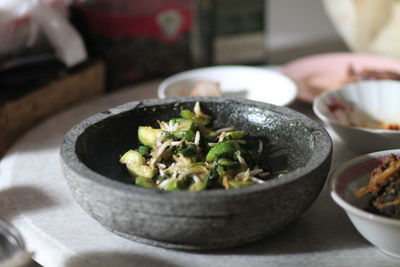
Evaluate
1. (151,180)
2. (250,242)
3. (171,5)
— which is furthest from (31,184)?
(171,5)

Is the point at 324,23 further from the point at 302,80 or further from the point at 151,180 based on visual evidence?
the point at 151,180

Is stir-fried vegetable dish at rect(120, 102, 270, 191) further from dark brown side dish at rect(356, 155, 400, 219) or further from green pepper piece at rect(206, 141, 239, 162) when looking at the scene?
dark brown side dish at rect(356, 155, 400, 219)

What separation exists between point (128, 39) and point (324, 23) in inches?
37.1

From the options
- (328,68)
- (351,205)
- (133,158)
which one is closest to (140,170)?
(133,158)

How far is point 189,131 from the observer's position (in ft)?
3.13

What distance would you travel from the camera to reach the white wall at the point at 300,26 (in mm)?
2051

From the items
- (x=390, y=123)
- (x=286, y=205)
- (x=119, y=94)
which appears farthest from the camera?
(x=119, y=94)

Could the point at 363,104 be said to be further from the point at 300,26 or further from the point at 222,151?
the point at 300,26

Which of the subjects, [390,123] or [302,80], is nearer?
[390,123]

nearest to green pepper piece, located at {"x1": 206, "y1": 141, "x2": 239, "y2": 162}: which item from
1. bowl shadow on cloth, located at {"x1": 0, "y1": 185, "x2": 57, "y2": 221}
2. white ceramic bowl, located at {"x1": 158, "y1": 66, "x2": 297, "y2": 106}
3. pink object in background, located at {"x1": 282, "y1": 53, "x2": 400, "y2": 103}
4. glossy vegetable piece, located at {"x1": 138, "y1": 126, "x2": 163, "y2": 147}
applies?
glossy vegetable piece, located at {"x1": 138, "y1": 126, "x2": 163, "y2": 147}

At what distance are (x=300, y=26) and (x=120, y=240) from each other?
4.82 ft

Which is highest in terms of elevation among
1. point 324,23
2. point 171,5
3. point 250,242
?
point 171,5

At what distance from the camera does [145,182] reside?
86 cm

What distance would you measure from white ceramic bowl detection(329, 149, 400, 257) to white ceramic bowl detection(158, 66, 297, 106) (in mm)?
384
